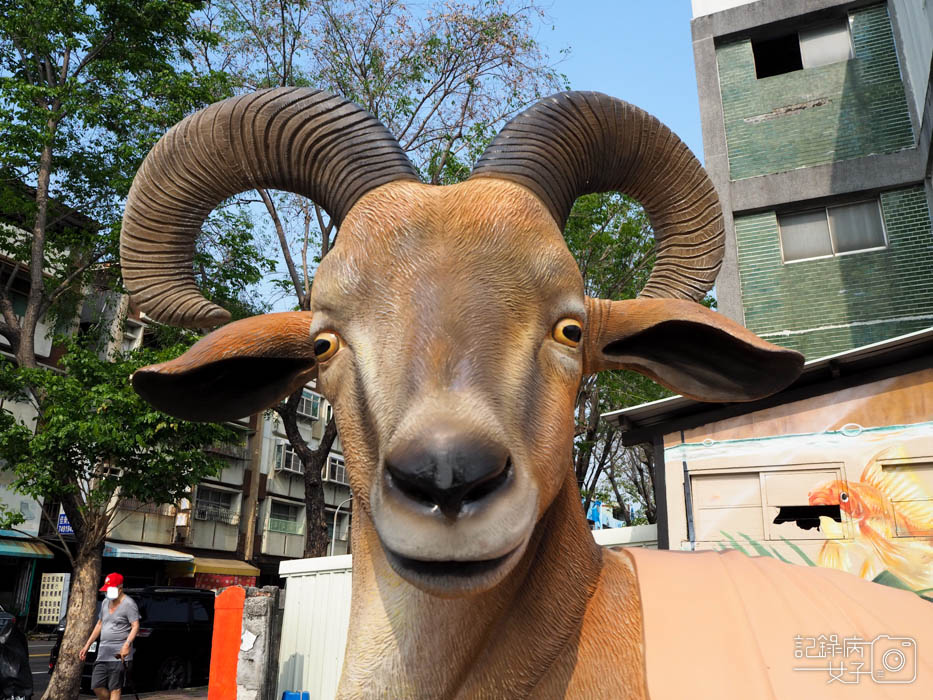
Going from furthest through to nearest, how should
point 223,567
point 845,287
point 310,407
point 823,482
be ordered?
1. point 310,407
2. point 223,567
3. point 845,287
4. point 823,482

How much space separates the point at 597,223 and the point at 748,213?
4608mm

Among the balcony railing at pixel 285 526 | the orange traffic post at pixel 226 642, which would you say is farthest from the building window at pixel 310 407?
the orange traffic post at pixel 226 642

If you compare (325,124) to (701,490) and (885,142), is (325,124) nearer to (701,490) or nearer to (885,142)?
(701,490)

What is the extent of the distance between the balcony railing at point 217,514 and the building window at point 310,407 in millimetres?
7041

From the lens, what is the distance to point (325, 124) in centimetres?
257

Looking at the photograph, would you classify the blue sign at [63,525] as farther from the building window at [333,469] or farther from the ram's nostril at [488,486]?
the ram's nostril at [488,486]

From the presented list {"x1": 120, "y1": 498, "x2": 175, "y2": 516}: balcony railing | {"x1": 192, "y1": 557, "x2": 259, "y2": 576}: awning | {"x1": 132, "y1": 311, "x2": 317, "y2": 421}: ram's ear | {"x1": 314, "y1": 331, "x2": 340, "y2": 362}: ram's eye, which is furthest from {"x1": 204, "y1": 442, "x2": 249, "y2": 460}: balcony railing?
{"x1": 314, "y1": 331, "x2": 340, "y2": 362}: ram's eye

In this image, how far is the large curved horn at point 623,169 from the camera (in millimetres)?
2484

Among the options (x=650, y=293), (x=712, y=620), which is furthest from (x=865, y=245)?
(x=712, y=620)

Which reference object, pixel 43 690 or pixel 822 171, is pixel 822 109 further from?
pixel 43 690

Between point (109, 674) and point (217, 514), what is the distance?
28287mm

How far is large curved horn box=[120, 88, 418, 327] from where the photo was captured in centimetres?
261

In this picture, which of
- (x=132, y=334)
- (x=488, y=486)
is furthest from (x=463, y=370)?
(x=132, y=334)

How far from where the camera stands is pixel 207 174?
2752 mm
